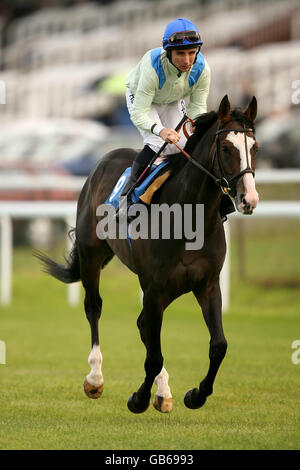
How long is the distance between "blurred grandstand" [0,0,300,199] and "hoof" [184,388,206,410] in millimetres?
8729

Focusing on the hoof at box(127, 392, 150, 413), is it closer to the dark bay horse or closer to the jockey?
the dark bay horse

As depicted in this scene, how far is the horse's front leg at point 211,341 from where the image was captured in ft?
17.5

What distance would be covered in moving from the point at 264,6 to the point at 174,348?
19.4 meters

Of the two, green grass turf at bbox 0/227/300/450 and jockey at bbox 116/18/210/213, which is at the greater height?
jockey at bbox 116/18/210/213

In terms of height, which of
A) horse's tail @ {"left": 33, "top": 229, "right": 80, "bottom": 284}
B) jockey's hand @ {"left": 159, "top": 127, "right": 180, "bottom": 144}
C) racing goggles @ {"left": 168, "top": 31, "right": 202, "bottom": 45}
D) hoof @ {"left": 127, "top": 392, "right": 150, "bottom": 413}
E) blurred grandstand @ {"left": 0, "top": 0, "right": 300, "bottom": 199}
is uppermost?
blurred grandstand @ {"left": 0, "top": 0, "right": 300, "bottom": 199}

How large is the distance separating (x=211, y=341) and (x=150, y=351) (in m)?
0.38

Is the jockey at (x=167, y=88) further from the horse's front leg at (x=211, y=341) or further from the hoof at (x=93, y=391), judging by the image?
the hoof at (x=93, y=391)

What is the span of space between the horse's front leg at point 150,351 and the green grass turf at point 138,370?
0.41 feet

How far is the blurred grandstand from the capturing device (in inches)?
749

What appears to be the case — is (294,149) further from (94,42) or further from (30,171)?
(94,42)

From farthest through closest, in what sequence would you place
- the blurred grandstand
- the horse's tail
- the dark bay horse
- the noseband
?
1. the blurred grandstand
2. the horse's tail
3. the dark bay horse
4. the noseband

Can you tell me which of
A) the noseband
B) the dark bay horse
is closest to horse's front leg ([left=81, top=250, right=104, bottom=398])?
the dark bay horse

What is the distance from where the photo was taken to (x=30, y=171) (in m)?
16.9

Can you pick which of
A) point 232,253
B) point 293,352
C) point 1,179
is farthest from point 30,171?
point 293,352
